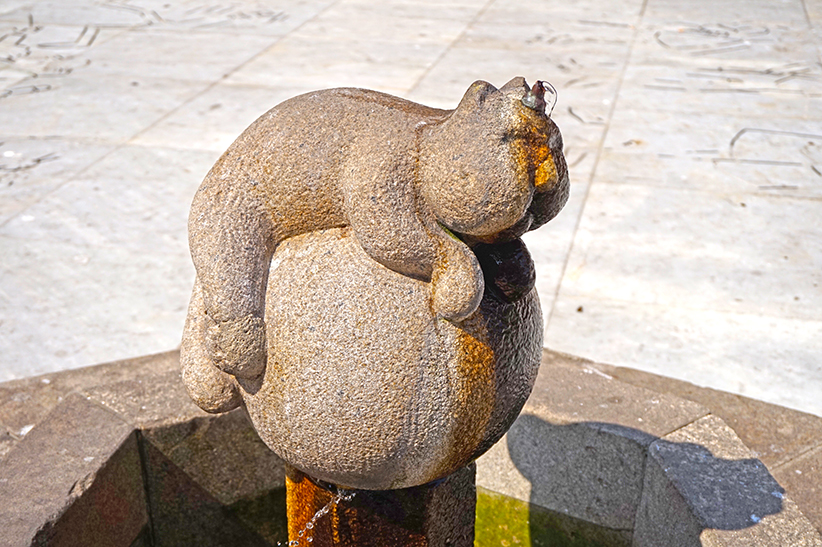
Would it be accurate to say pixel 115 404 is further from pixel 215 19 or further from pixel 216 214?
pixel 215 19

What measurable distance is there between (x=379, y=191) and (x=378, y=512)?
84 centimetres

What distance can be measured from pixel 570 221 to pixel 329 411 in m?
3.61

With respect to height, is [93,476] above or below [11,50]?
above

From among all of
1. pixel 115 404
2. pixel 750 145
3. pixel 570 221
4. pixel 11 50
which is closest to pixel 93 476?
pixel 115 404

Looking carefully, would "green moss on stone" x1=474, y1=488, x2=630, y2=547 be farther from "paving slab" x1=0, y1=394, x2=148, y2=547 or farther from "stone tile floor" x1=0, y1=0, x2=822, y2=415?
"stone tile floor" x1=0, y1=0, x2=822, y2=415

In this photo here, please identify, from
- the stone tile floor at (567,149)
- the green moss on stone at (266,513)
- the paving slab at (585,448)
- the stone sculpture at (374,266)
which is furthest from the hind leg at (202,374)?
the stone tile floor at (567,149)

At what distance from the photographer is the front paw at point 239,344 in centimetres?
181

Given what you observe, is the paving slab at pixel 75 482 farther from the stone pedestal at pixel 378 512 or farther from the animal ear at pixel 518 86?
the animal ear at pixel 518 86

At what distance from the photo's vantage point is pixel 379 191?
1.73m

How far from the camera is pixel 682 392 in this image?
10.6 ft

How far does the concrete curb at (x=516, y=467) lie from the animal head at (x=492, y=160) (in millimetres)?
1086

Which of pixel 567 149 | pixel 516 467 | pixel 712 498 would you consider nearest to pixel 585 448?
pixel 516 467

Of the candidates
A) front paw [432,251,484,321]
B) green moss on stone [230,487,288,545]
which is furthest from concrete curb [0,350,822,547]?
front paw [432,251,484,321]

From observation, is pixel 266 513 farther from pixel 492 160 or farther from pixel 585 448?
pixel 492 160
